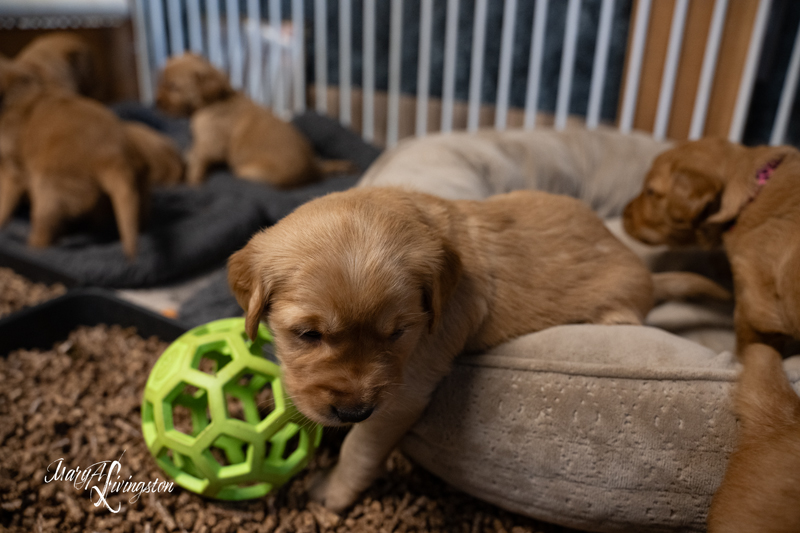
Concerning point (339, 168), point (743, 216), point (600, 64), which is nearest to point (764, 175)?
point (743, 216)

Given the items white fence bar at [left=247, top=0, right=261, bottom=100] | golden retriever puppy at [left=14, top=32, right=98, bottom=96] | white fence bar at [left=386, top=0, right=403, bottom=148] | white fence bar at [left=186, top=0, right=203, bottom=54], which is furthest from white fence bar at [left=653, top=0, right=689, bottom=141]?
white fence bar at [left=186, top=0, right=203, bottom=54]

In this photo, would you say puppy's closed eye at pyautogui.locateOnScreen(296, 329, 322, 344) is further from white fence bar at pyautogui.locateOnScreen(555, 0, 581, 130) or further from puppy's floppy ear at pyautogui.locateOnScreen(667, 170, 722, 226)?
white fence bar at pyautogui.locateOnScreen(555, 0, 581, 130)

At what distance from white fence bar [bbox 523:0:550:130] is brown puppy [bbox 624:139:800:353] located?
2182mm

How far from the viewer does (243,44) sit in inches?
231

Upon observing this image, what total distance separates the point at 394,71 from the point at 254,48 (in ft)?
5.68

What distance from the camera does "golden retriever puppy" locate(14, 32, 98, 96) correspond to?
4.28m

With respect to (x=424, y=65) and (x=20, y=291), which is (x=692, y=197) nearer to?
(x=424, y=65)

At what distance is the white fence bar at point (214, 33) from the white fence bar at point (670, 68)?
4484 mm

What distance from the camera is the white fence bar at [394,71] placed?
A: 4.88m

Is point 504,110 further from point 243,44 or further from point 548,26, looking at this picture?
point 243,44

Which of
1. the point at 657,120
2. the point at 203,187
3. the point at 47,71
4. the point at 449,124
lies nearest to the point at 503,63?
the point at 449,124

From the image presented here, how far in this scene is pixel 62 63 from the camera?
4.73m

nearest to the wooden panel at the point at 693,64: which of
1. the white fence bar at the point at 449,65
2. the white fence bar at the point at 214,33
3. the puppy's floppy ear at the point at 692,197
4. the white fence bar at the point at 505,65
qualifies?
the white fence bar at the point at 505,65

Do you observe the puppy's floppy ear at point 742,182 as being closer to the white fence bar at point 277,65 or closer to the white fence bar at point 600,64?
the white fence bar at point 600,64
